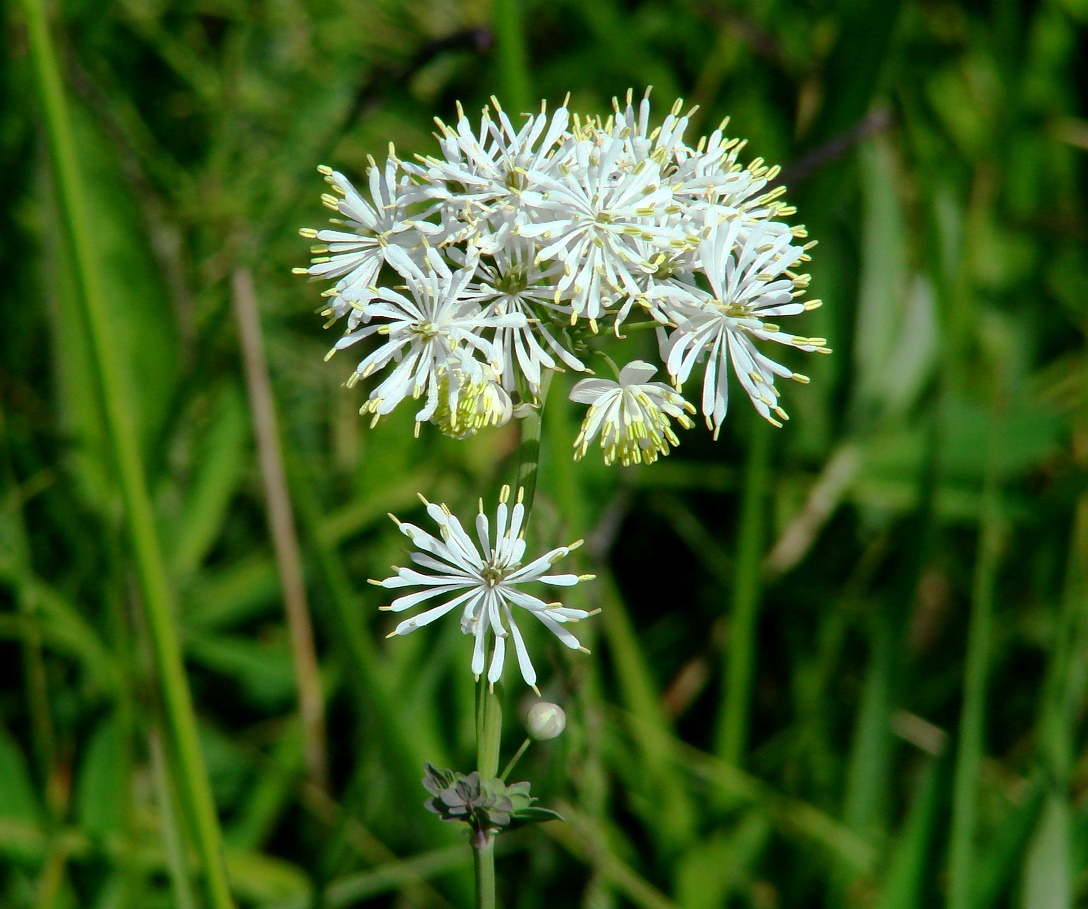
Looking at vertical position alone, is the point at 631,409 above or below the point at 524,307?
below

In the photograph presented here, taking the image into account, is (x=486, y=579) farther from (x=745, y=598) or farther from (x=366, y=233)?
(x=745, y=598)

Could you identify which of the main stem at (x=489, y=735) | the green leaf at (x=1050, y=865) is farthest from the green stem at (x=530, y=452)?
the green leaf at (x=1050, y=865)

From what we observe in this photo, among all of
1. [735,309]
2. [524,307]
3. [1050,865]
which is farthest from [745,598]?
[524,307]

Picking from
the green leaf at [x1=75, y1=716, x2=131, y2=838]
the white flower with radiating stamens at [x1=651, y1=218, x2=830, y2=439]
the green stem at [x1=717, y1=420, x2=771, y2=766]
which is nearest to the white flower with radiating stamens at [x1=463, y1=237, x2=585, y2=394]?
the white flower with radiating stamens at [x1=651, y1=218, x2=830, y2=439]

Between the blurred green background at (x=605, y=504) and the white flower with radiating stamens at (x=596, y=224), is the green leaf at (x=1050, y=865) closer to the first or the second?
the blurred green background at (x=605, y=504)

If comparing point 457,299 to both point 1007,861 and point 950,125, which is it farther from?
point 950,125
